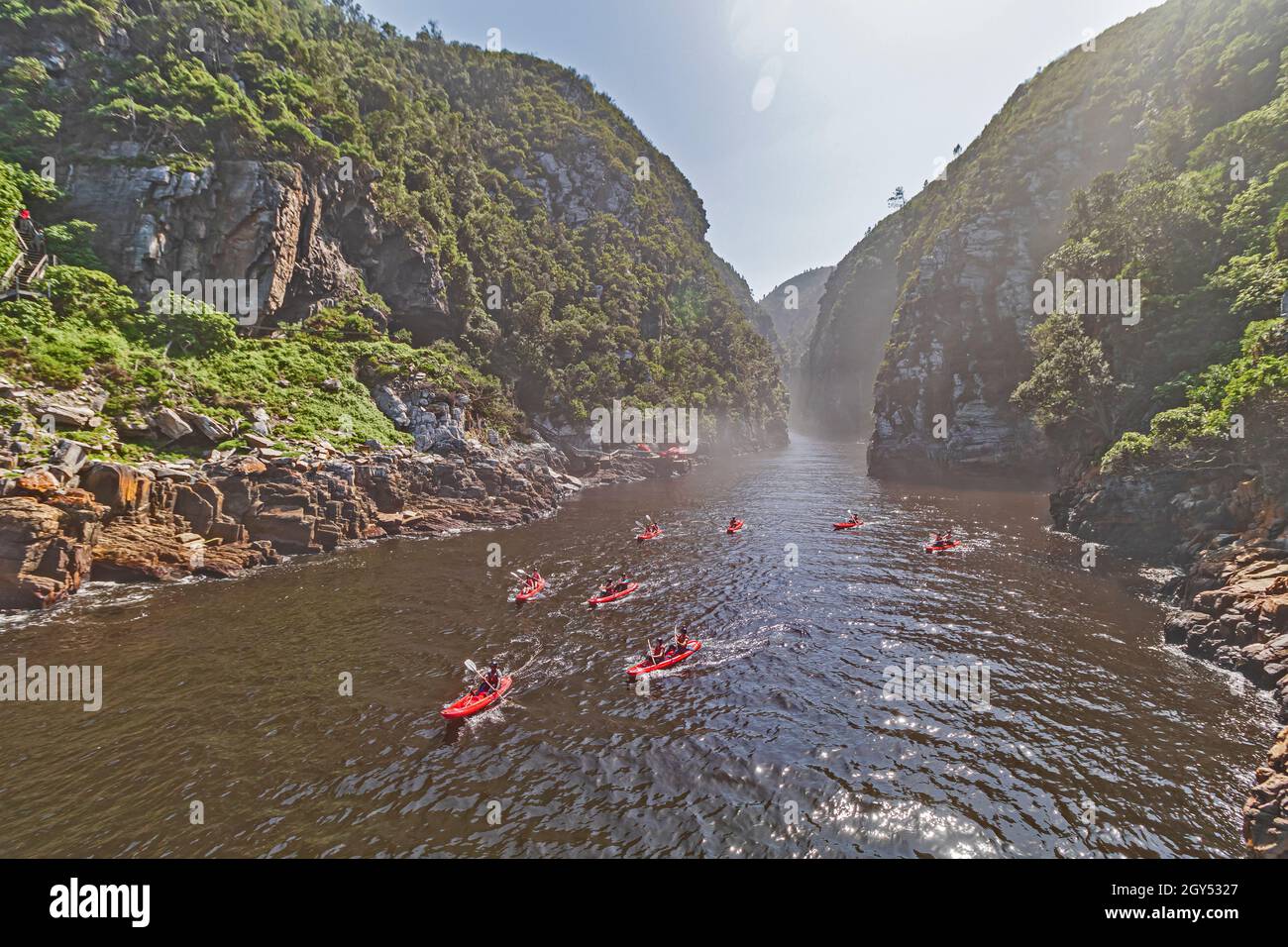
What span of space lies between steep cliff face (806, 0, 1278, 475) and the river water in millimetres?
38003

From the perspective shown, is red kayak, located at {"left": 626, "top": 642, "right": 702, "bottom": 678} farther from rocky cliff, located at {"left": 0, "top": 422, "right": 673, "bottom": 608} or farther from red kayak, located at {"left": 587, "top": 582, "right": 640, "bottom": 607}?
rocky cliff, located at {"left": 0, "top": 422, "right": 673, "bottom": 608}

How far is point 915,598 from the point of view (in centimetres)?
2655

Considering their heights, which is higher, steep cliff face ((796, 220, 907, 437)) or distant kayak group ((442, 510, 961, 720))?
steep cliff face ((796, 220, 907, 437))

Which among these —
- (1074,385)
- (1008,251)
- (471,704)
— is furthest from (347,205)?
(1008,251)

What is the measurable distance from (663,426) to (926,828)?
240ft

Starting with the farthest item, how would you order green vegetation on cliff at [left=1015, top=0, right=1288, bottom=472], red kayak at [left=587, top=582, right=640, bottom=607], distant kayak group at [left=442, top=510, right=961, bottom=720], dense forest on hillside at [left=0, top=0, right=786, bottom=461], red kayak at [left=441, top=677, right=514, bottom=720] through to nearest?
dense forest on hillside at [left=0, top=0, right=786, bottom=461]
green vegetation on cliff at [left=1015, top=0, right=1288, bottom=472]
red kayak at [left=587, top=582, right=640, bottom=607]
distant kayak group at [left=442, top=510, right=961, bottom=720]
red kayak at [left=441, top=677, right=514, bottom=720]

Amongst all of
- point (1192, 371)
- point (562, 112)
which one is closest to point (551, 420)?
point (1192, 371)

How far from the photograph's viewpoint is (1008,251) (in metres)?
64.4

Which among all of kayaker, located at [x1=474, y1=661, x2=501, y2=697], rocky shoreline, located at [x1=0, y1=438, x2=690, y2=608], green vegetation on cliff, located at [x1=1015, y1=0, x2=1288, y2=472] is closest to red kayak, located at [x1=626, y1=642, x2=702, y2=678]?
kayaker, located at [x1=474, y1=661, x2=501, y2=697]

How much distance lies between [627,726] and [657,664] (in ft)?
12.1

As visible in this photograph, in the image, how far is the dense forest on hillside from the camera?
32.1 metres

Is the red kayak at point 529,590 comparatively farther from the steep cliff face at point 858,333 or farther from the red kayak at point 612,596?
the steep cliff face at point 858,333
